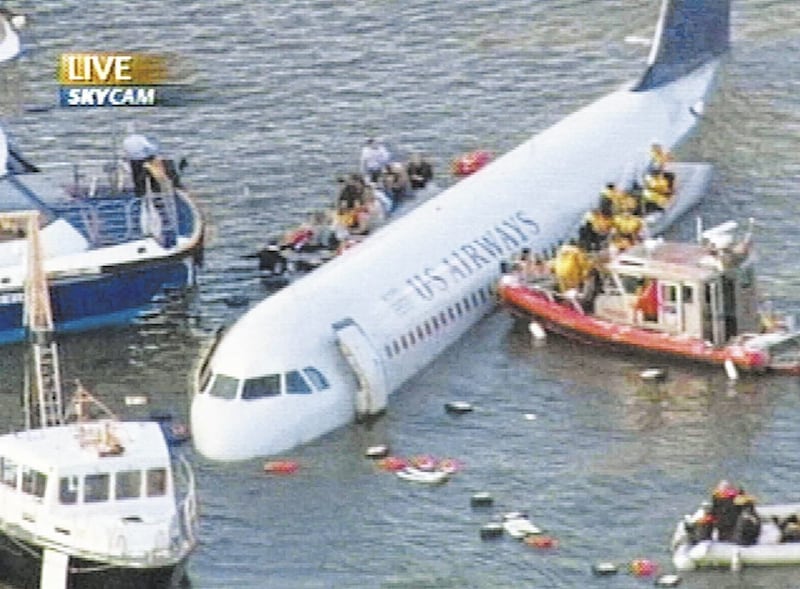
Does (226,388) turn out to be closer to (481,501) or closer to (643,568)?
(481,501)

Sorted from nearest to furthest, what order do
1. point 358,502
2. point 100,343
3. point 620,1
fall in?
point 358,502
point 100,343
point 620,1

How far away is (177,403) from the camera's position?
74.9m

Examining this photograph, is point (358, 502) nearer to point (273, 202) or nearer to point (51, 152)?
point (273, 202)

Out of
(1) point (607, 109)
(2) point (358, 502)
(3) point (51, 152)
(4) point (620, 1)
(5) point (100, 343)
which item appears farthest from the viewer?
(4) point (620, 1)

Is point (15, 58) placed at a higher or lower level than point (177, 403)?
higher

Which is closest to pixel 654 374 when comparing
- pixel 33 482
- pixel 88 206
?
pixel 88 206

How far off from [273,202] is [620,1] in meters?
22.2

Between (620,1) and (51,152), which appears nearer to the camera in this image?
(51,152)

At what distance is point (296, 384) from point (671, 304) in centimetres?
1005

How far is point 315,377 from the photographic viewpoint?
7138 centimetres

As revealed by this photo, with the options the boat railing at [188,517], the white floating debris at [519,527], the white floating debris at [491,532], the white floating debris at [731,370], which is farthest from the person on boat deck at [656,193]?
the boat railing at [188,517]

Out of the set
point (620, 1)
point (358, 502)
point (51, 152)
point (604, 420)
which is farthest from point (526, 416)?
point (620, 1)

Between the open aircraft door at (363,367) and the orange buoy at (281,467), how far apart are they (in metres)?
2.68

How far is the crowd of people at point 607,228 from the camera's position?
3088 inches
